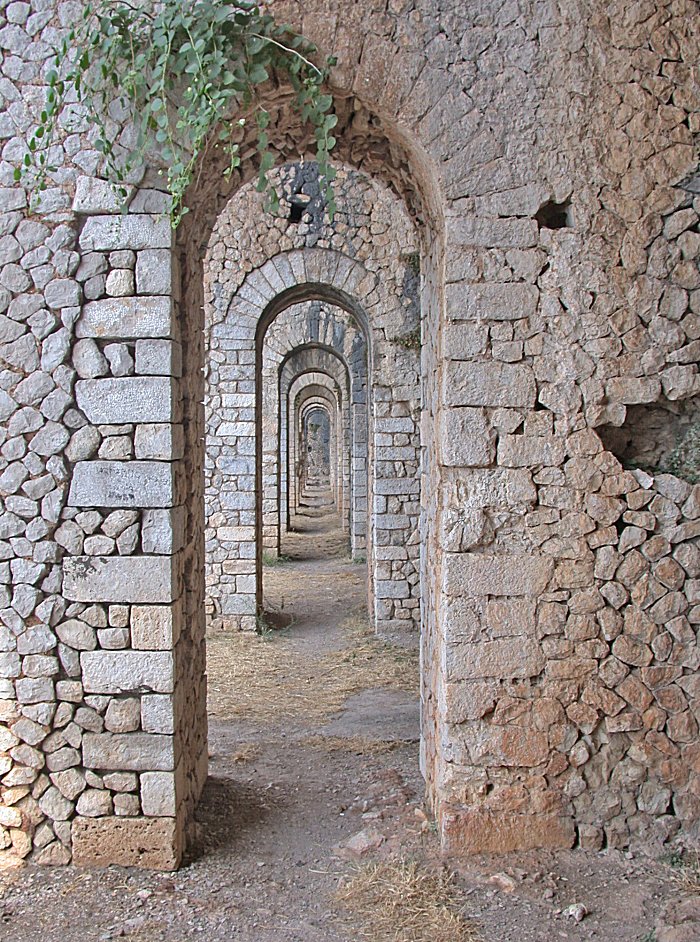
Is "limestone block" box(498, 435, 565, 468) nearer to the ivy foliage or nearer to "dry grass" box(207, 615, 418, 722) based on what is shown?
the ivy foliage

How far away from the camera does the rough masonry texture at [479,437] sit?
3.79 metres

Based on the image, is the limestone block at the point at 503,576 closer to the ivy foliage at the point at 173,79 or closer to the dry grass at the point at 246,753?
the ivy foliage at the point at 173,79

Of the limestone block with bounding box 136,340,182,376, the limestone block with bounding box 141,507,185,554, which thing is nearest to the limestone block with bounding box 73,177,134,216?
the limestone block with bounding box 136,340,182,376

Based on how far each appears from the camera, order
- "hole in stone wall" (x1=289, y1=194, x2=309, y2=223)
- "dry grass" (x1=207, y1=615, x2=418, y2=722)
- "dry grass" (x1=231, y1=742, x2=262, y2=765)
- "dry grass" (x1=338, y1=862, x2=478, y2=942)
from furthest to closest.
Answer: "hole in stone wall" (x1=289, y1=194, x2=309, y2=223), "dry grass" (x1=207, y1=615, x2=418, y2=722), "dry grass" (x1=231, y1=742, x2=262, y2=765), "dry grass" (x1=338, y1=862, x2=478, y2=942)

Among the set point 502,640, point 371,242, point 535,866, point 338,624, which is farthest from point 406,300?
point 535,866

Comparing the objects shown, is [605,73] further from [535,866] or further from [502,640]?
[535,866]

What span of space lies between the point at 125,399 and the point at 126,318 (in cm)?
39

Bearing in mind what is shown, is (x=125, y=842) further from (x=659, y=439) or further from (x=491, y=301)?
(x=659, y=439)

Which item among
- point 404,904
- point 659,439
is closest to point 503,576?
point 659,439

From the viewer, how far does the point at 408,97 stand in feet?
12.5

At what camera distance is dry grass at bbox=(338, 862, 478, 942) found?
3359mm

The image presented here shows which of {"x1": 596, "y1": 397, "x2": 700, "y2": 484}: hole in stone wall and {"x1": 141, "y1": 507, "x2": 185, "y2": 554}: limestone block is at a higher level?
{"x1": 596, "y1": 397, "x2": 700, "y2": 484}: hole in stone wall

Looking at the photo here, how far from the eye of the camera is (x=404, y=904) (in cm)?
354

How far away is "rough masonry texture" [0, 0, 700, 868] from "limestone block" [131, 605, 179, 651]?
0.01 m
